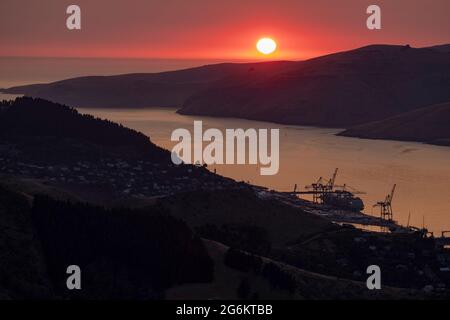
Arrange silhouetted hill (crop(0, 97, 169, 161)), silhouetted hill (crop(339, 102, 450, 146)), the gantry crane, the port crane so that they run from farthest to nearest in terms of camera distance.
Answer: silhouetted hill (crop(339, 102, 450, 146)) → the gantry crane → silhouetted hill (crop(0, 97, 169, 161)) → the port crane

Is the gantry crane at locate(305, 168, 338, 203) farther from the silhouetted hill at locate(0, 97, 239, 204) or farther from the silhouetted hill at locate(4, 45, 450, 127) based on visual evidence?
the silhouetted hill at locate(4, 45, 450, 127)

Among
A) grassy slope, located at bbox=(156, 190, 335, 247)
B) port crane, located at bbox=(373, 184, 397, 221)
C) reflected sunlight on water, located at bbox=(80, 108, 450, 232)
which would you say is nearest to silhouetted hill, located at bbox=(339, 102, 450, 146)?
reflected sunlight on water, located at bbox=(80, 108, 450, 232)

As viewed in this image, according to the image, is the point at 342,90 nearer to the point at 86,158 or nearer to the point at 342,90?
Result: the point at 342,90

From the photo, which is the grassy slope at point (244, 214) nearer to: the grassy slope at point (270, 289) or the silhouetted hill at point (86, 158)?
the silhouetted hill at point (86, 158)

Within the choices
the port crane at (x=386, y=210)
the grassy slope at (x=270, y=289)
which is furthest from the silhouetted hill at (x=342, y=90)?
the grassy slope at (x=270, y=289)

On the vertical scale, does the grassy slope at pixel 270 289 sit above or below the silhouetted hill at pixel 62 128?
below

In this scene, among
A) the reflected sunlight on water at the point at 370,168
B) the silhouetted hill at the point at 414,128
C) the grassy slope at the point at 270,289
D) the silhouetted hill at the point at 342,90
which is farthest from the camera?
the silhouetted hill at the point at 342,90
